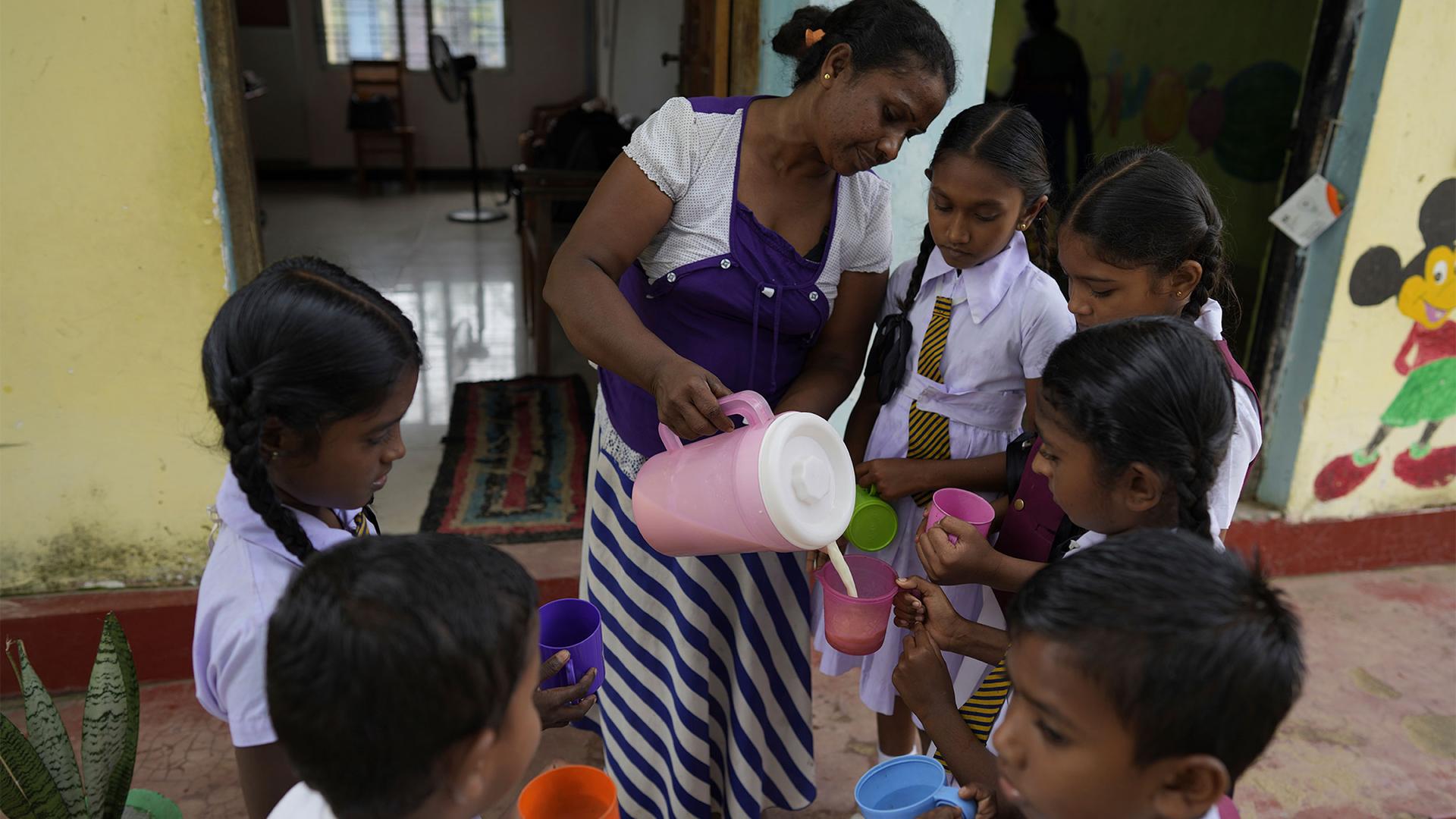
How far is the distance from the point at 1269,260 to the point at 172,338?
3.30 metres

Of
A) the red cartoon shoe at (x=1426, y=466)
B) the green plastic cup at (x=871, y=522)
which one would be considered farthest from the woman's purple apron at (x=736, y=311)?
the red cartoon shoe at (x=1426, y=466)

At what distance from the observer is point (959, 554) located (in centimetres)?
147

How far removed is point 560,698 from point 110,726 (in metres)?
0.84

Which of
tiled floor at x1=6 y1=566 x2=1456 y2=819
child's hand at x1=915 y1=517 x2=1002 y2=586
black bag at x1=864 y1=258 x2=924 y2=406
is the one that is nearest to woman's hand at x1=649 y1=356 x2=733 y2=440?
child's hand at x1=915 y1=517 x2=1002 y2=586

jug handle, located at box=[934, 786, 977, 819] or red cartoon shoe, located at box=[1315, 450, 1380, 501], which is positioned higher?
jug handle, located at box=[934, 786, 977, 819]

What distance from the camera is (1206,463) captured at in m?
1.28

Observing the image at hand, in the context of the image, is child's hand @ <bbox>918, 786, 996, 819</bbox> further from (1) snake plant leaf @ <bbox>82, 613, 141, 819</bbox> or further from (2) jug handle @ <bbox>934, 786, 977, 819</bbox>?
(1) snake plant leaf @ <bbox>82, 613, 141, 819</bbox>

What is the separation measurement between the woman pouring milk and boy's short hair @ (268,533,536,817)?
1.99ft

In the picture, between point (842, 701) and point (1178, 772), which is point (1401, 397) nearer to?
point (842, 701)

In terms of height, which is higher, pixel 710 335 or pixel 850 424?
pixel 710 335

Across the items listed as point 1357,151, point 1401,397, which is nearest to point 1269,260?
point 1357,151

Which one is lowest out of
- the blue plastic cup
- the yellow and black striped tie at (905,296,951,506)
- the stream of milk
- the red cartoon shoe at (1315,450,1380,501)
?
the red cartoon shoe at (1315,450,1380,501)

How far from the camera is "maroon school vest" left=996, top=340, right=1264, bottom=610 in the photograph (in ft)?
5.23

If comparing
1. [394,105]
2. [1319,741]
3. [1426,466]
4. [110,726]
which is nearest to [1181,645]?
[110,726]
